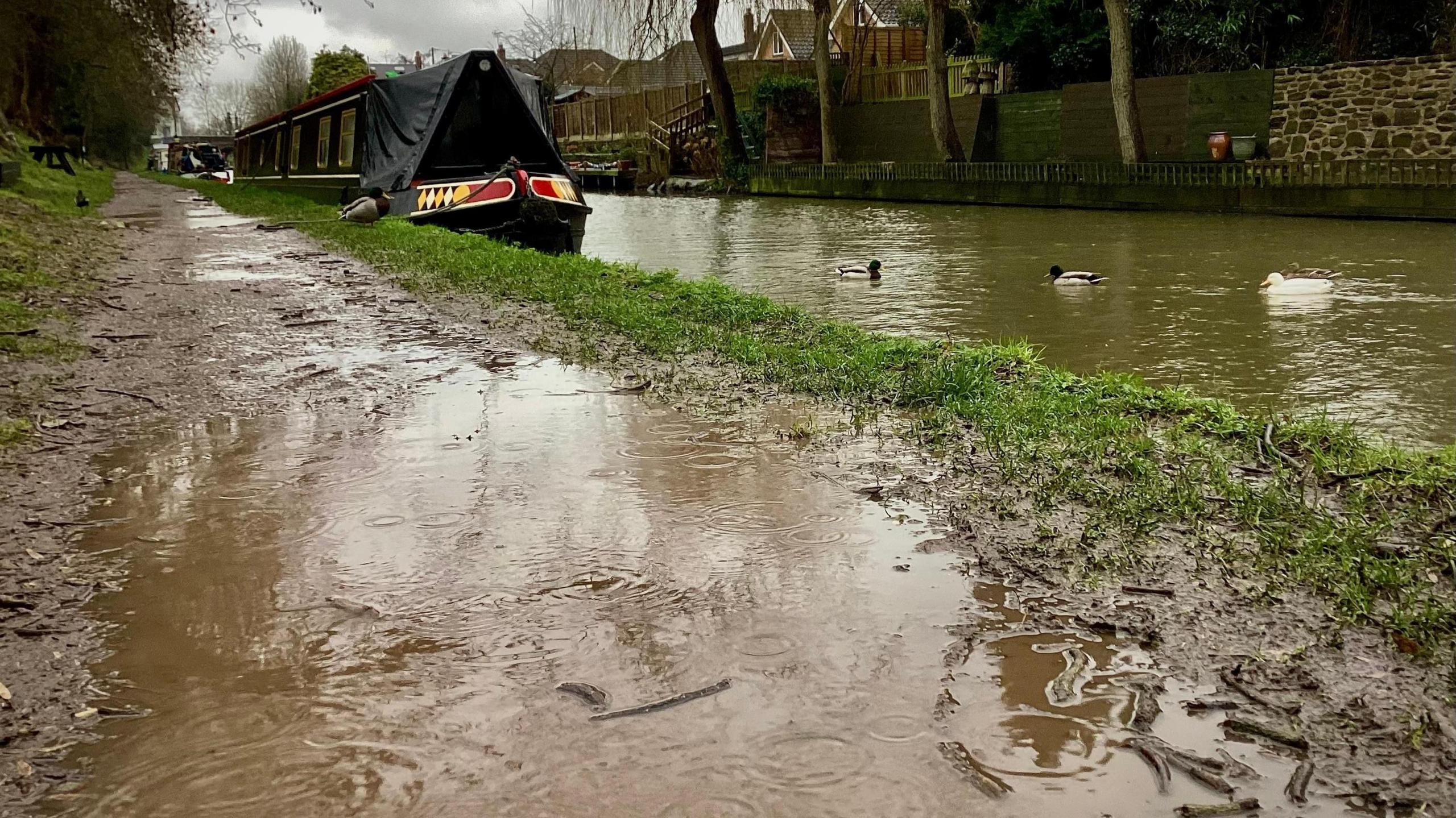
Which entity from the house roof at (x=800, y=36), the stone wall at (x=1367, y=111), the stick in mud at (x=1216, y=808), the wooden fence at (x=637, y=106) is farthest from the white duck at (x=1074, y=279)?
the house roof at (x=800, y=36)

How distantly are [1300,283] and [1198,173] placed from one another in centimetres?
1010

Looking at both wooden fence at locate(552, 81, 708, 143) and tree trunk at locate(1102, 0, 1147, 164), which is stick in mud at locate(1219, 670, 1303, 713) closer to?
tree trunk at locate(1102, 0, 1147, 164)

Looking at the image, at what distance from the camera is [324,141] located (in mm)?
22906

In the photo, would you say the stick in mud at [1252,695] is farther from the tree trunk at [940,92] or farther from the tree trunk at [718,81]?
the tree trunk at [718,81]

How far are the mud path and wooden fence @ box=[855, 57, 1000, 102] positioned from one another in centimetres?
2343

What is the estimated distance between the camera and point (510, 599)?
3209mm

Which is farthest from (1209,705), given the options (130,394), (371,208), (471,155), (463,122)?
(371,208)

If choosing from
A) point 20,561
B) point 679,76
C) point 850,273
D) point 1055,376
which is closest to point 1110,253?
point 850,273

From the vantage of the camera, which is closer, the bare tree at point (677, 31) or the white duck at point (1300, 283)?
the white duck at point (1300, 283)

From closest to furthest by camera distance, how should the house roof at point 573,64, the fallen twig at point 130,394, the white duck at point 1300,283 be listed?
the fallen twig at point 130,394 → the white duck at point 1300,283 → the house roof at point 573,64

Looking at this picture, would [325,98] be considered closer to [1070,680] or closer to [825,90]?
[825,90]

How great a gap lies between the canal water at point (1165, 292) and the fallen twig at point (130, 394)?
15.4 feet

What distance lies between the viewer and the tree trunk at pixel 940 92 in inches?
1011

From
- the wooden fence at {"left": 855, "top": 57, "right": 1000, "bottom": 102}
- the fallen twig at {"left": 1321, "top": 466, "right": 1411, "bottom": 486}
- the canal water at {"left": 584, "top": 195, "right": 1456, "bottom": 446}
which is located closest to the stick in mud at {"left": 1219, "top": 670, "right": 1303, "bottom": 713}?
the fallen twig at {"left": 1321, "top": 466, "right": 1411, "bottom": 486}
